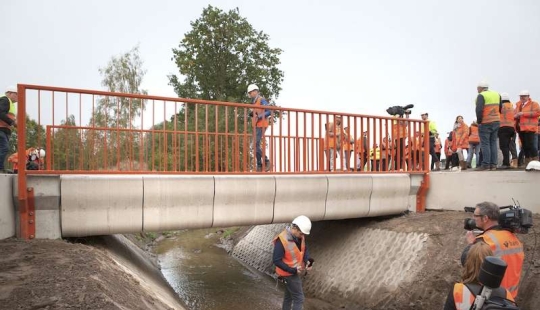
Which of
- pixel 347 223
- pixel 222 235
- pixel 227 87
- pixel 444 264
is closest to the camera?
pixel 444 264

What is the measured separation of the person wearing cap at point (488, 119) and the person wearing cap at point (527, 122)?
0.73 m

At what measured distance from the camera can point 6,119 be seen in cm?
778

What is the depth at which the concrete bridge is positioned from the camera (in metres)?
6.66

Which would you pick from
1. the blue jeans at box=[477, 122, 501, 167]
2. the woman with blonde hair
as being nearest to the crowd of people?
the blue jeans at box=[477, 122, 501, 167]

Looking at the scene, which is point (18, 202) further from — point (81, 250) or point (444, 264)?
point (444, 264)

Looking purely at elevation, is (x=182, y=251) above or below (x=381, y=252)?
below

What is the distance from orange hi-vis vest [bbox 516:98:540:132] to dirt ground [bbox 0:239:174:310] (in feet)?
29.6

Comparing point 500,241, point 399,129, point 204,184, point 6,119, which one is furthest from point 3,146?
point 399,129

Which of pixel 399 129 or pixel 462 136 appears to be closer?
pixel 399 129

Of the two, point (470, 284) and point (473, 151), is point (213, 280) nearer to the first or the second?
point (470, 284)

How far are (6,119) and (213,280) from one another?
6059mm

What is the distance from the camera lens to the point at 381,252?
29.7 ft

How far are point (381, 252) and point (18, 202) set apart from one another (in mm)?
7020

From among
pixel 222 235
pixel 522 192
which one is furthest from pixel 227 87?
pixel 522 192
